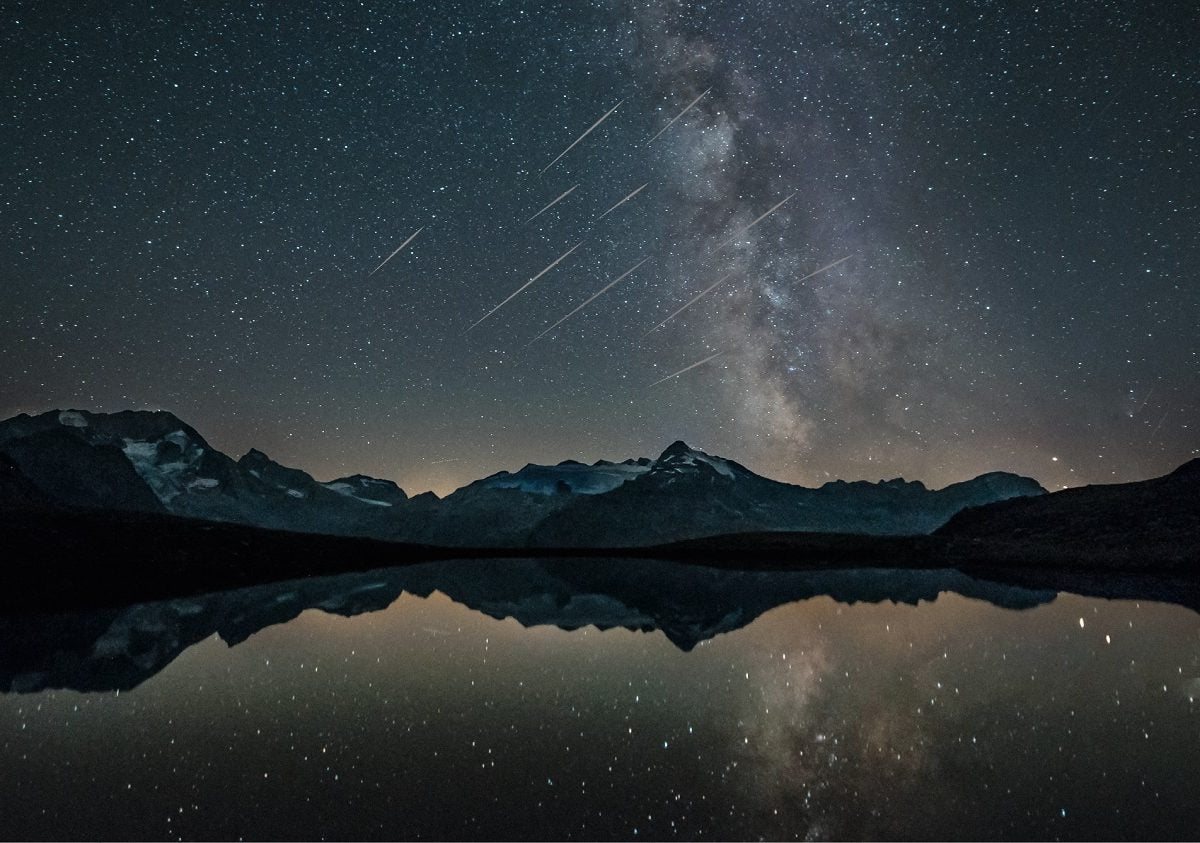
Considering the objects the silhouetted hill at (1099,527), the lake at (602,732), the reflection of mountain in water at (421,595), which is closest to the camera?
the lake at (602,732)

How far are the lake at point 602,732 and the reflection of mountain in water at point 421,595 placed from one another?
32 cm

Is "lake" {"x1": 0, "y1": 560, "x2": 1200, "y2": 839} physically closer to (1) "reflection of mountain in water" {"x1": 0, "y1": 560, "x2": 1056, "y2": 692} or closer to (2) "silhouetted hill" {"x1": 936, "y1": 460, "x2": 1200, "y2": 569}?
(1) "reflection of mountain in water" {"x1": 0, "y1": 560, "x2": 1056, "y2": 692}

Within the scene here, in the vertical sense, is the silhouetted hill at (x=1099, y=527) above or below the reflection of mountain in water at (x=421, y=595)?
above

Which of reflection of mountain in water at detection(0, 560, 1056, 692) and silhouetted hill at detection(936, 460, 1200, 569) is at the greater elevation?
silhouetted hill at detection(936, 460, 1200, 569)

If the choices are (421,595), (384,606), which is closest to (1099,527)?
(421,595)

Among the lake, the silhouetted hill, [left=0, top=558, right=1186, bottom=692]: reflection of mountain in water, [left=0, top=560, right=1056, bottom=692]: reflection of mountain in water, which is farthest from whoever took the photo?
the silhouetted hill

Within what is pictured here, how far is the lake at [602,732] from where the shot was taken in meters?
8.80

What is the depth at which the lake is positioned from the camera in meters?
8.80

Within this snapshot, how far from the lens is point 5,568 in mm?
51812

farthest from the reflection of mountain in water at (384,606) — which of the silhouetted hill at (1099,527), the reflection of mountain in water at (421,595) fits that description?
the silhouetted hill at (1099,527)

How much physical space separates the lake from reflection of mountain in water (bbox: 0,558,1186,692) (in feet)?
1.05

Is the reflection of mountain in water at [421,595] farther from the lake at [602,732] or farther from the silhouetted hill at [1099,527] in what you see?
the silhouetted hill at [1099,527]

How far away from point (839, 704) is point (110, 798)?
13697 millimetres

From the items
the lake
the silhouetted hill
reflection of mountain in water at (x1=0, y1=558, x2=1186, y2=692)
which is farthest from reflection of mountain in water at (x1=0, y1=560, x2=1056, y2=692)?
the silhouetted hill
